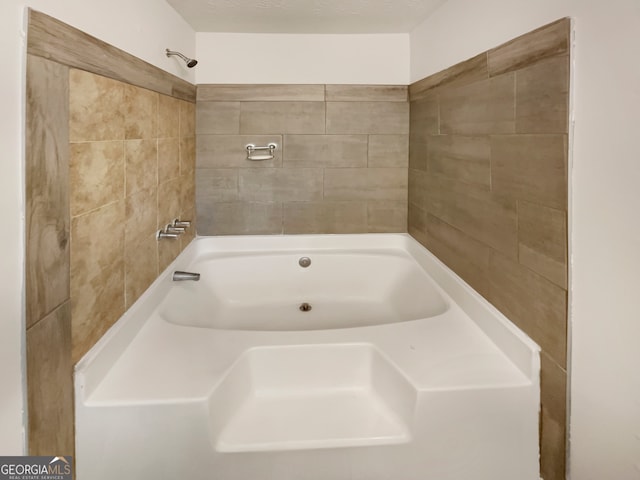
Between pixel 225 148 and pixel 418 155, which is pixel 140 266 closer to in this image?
pixel 225 148

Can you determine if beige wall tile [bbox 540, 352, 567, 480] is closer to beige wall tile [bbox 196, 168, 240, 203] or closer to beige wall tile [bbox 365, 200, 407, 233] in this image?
beige wall tile [bbox 365, 200, 407, 233]

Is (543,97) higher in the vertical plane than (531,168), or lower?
higher

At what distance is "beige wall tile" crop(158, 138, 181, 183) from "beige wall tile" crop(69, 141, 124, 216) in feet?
1.59

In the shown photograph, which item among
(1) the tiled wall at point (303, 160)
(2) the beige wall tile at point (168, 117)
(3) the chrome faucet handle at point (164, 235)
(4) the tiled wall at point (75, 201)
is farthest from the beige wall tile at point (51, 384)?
(1) the tiled wall at point (303, 160)

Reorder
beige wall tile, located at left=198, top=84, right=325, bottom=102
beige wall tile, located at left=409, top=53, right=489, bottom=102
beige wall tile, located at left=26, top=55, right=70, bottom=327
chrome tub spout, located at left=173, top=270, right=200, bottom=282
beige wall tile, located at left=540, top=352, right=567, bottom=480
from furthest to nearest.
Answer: beige wall tile, located at left=198, top=84, right=325, bottom=102
chrome tub spout, located at left=173, top=270, right=200, bottom=282
beige wall tile, located at left=409, top=53, right=489, bottom=102
beige wall tile, located at left=540, top=352, right=567, bottom=480
beige wall tile, located at left=26, top=55, right=70, bottom=327

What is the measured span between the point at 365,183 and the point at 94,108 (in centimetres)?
188

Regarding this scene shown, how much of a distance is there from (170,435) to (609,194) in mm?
1270

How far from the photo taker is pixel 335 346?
1491 mm

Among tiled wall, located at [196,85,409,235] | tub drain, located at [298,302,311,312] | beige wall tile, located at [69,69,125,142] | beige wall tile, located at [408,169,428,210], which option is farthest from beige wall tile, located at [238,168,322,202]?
beige wall tile, located at [69,69,125,142]

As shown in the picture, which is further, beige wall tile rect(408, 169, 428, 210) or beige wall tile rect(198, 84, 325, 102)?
beige wall tile rect(198, 84, 325, 102)

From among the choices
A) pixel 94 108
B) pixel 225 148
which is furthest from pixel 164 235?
pixel 225 148

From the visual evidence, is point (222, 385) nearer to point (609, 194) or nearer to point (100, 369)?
point (100, 369)

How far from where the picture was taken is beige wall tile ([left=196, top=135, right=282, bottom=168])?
2.89 metres

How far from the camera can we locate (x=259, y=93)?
2.85 metres
